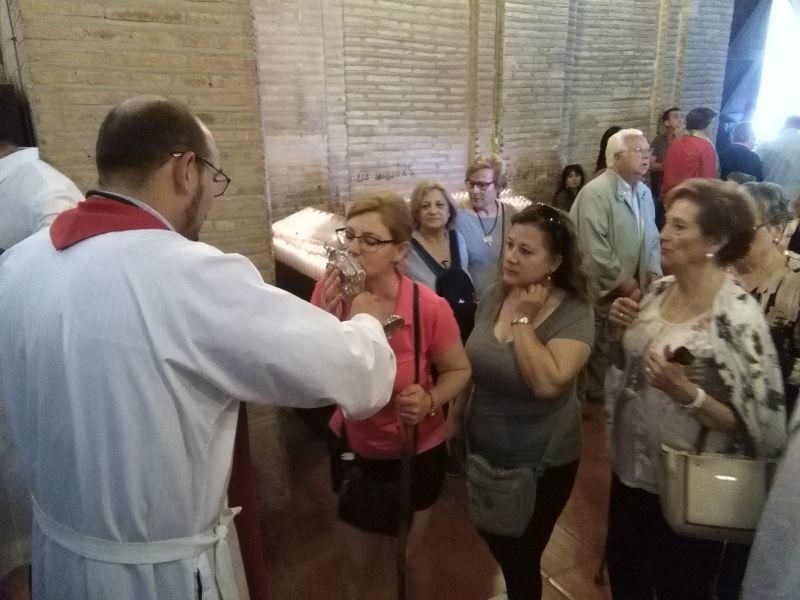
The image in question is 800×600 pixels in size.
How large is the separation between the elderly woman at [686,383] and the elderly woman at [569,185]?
480 cm

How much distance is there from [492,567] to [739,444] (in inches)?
66.7

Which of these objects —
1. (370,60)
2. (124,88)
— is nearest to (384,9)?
(370,60)

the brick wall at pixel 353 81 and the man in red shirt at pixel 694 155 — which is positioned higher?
the brick wall at pixel 353 81

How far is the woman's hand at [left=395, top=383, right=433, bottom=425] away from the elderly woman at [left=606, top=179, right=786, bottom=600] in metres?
0.78

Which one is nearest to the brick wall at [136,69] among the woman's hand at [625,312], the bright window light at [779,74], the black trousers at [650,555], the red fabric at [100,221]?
the red fabric at [100,221]

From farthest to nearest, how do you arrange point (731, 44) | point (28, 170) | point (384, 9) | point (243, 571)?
point (731, 44) < point (384, 9) < point (28, 170) < point (243, 571)

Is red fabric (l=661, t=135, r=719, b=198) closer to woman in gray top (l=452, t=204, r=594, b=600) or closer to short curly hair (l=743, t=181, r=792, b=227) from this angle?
short curly hair (l=743, t=181, r=792, b=227)

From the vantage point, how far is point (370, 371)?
1.58m

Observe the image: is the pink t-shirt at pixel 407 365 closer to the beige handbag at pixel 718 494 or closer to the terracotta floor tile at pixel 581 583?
the beige handbag at pixel 718 494

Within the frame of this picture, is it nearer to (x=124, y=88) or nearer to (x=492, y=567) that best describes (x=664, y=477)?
(x=492, y=567)

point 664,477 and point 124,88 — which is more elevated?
point 124,88

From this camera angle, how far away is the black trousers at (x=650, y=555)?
7.54 ft

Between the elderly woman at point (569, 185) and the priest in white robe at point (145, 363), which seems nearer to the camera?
the priest in white robe at point (145, 363)

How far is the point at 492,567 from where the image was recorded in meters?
3.38
